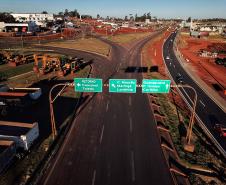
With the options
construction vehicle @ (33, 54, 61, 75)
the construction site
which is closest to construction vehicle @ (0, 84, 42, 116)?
the construction site

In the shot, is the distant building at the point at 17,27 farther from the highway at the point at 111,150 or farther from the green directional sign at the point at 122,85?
the green directional sign at the point at 122,85

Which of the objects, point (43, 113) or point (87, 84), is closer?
point (87, 84)

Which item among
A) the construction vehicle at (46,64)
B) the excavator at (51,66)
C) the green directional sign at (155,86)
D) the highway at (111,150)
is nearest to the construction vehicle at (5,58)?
the construction vehicle at (46,64)

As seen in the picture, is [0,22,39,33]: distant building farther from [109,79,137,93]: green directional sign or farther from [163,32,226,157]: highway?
[109,79,137,93]: green directional sign

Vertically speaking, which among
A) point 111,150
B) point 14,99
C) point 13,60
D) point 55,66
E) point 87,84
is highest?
point 87,84

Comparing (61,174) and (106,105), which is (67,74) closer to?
(106,105)

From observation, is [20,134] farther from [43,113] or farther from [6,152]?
[43,113]

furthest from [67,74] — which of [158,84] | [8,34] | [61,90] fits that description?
[8,34]

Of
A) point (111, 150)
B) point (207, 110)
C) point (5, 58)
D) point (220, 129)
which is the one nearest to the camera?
point (111, 150)

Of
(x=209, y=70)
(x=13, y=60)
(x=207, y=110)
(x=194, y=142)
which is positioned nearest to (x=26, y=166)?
(x=194, y=142)
